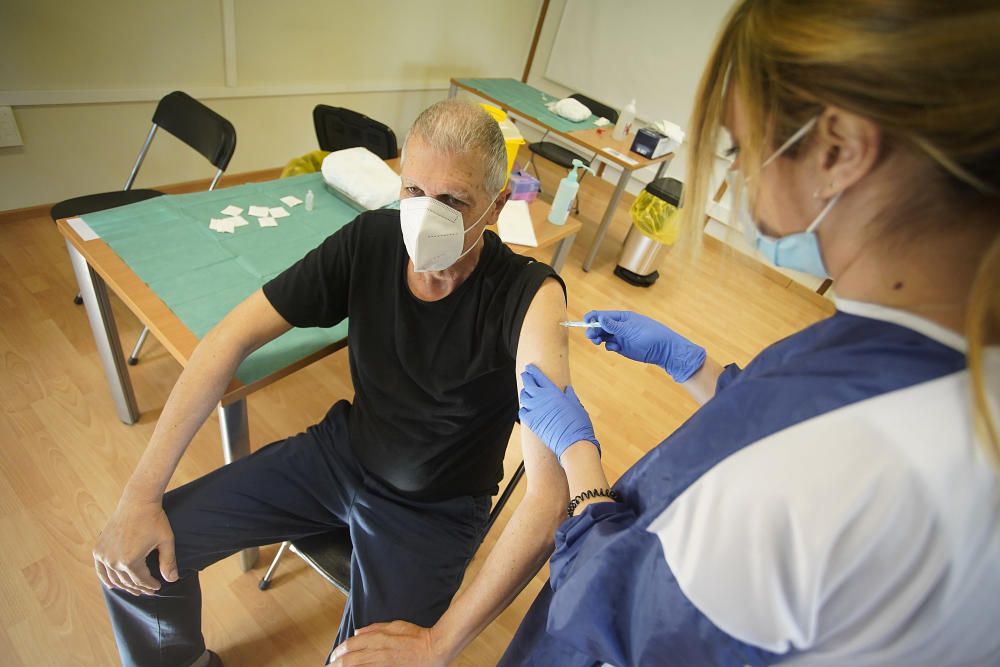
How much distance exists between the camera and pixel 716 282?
155 inches

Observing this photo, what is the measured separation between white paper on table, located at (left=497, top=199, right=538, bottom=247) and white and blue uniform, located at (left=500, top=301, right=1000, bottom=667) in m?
1.38

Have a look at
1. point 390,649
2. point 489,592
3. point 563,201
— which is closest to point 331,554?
point 390,649

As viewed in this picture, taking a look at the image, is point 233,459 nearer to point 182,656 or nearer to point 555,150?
point 182,656

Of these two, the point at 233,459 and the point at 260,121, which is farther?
the point at 260,121

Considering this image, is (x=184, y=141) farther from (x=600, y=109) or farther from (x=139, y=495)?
(x=600, y=109)

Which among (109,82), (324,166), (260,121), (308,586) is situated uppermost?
(324,166)

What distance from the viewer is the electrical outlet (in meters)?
2.18

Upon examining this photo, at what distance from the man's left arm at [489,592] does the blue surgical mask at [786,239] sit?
1.70ft

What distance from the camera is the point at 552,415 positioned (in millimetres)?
876

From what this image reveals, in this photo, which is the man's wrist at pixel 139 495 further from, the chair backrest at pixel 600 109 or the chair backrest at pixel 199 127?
the chair backrest at pixel 600 109

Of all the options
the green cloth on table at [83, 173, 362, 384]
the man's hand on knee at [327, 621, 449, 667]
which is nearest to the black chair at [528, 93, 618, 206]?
the green cloth on table at [83, 173, 362, 384]

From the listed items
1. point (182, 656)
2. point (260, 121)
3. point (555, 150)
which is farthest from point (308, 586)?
point (555, 150)

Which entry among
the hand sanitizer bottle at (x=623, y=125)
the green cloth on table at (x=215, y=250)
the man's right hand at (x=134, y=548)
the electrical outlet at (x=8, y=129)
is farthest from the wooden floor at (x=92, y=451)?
the hand sanitizer bottle at (x=623, y=125)

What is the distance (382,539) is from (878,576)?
87 cm
